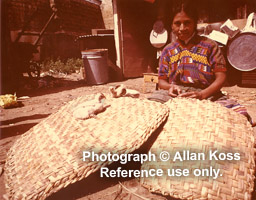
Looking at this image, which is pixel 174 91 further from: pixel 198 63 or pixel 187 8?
pixel 187 8

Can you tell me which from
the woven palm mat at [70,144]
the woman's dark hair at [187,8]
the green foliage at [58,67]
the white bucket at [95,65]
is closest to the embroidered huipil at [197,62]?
the woman's dark hair at [187,8]

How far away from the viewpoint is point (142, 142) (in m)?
1.53

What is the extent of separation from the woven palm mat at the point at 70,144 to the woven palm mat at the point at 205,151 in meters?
0.18

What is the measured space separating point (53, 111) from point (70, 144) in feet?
7.51

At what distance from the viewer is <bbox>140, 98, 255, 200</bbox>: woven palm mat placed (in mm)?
1363

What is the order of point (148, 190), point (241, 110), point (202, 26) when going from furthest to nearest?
point (202, 26) < point (241, 110) < point (148, 190)

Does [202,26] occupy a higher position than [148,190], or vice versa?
[202,26]

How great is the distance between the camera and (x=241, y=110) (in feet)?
6.29

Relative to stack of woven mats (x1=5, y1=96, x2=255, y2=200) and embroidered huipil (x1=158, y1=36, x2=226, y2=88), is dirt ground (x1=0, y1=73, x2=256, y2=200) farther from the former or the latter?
embroidered huipil (x1=158, y1=36, x2=226, y2=88)

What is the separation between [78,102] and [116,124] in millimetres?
726

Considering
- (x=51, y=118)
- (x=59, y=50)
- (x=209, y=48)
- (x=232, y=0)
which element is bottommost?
(x=51, y=118)

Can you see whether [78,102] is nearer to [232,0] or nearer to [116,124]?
[116,124]

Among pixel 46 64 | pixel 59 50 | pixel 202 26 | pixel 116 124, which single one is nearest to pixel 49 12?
pixel 59 50

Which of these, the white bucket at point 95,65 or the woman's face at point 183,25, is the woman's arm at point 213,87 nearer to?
the woman's face at point 183,25
